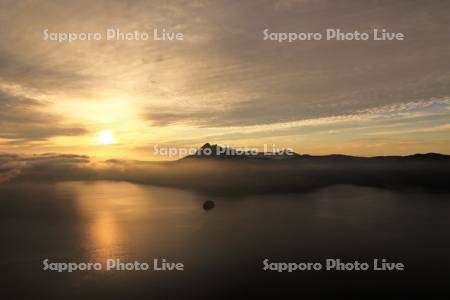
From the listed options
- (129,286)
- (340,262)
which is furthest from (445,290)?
(129,286)

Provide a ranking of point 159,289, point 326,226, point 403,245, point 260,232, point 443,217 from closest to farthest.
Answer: point 159,289 < point 403,245 < point 260,232 < point 326,226 < point 443,217

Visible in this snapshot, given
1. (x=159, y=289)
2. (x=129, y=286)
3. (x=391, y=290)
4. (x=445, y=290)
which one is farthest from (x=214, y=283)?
(x=445, y=290)

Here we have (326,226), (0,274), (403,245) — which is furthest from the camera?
(326,226)

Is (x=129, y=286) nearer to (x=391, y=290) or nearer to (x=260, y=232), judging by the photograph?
(x=391, y=290)

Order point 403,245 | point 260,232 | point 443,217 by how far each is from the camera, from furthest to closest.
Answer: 1. point 443,217
2. point 260,232
3. point 403,245

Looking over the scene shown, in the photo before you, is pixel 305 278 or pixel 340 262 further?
pixel 340 262

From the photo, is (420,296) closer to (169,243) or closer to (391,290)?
(391,290)
